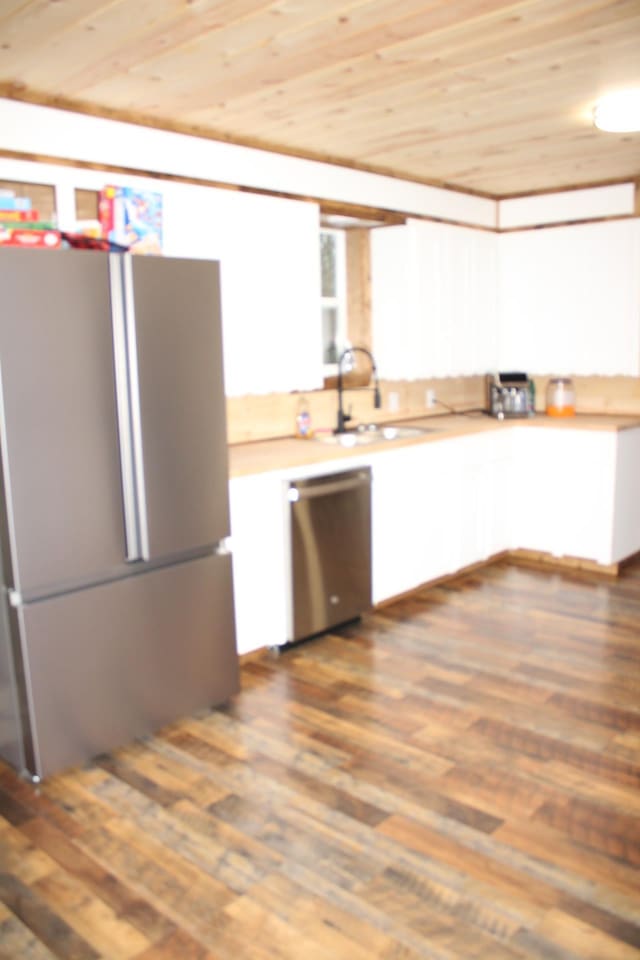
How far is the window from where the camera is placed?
188 inches

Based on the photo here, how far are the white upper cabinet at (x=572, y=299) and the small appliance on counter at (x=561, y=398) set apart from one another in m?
0.11

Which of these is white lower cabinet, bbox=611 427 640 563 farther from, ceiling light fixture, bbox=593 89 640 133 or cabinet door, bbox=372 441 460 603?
ceiling light fixture, bbox=593 89 640 133

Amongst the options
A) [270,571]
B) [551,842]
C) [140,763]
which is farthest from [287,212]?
[551,842]

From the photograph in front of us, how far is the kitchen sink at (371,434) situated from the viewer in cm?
434

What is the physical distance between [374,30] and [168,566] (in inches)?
75.1

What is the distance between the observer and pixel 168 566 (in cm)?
289

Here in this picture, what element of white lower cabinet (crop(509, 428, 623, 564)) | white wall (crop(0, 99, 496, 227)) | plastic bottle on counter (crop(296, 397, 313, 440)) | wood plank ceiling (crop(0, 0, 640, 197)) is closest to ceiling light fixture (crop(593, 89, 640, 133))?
wood plank ceiling (crop(0, 0, 640, 197))

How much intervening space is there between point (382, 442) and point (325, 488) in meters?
0.51

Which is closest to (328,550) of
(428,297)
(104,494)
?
(104,494)

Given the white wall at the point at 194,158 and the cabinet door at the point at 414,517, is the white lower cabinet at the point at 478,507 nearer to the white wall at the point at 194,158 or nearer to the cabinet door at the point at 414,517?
the cabinet door at the point at 414,517

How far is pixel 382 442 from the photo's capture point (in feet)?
13.2

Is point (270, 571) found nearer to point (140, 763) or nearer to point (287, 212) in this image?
point (140, 763)

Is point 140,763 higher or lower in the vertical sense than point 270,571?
lower

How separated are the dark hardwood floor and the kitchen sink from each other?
1.26 metres
